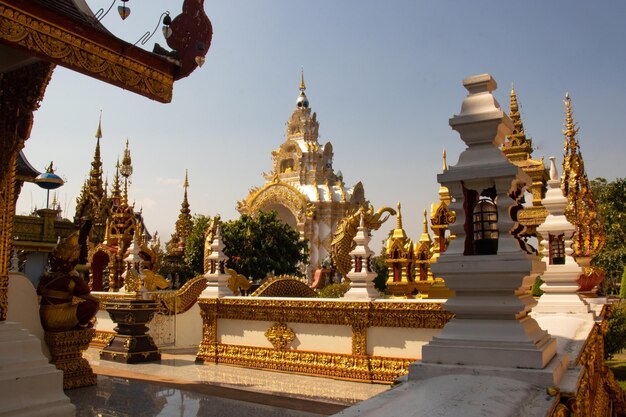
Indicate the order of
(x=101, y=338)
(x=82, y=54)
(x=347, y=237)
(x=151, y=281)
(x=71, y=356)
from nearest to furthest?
(x=82, y=54) → (x=71, y=356) → (x=347, y=237) → (x=151, y=281) → (x=101, y=338)

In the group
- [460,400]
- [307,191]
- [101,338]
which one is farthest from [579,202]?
[307,191]

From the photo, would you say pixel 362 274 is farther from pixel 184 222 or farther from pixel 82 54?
pixel 184 222

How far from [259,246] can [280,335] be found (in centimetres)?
1783

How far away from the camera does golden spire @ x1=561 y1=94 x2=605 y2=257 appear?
784cm

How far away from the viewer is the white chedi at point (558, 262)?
604 cm

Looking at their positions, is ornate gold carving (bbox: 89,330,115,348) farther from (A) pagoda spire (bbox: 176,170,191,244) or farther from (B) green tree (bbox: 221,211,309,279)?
(A) pagoda spire (bbox: 176,170,191,244)

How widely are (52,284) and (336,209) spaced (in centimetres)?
3490

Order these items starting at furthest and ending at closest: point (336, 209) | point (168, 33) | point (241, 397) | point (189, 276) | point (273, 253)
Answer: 1. point (336, 209)
2. point (273, 253)
3. point (189, 276)
4. point (241, 397)
5. point (168, 33)

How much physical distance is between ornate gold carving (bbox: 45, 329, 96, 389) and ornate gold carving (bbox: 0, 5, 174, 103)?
3.37 metres

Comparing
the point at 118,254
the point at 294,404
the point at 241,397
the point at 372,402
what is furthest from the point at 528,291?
the point at 118,254

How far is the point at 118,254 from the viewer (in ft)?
45.5

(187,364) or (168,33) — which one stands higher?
(168,33)

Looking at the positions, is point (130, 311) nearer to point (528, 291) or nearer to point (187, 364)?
point (187, 364)

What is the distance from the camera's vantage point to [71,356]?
21.1 ft
